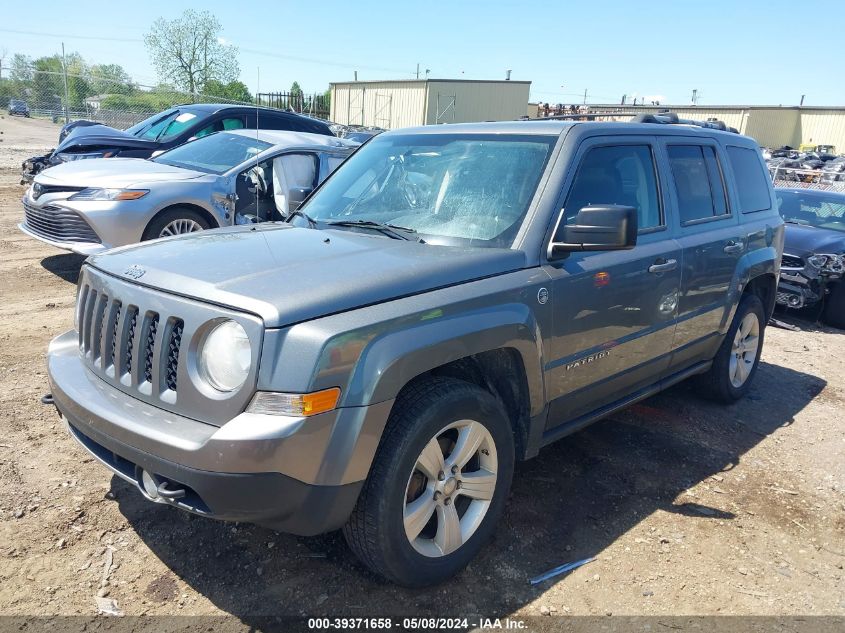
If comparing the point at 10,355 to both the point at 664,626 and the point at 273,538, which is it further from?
the point at 664,626

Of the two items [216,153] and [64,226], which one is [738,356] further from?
[64,226]

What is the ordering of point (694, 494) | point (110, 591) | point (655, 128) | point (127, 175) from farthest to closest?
point (127, 175)
point (655, 128)
point (694, 494)
point (110, 591)

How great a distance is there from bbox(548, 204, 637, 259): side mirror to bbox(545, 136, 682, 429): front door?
18cm

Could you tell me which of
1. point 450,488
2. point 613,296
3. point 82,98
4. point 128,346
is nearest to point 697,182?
point 613,296

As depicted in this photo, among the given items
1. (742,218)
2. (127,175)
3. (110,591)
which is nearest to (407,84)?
(127,175)

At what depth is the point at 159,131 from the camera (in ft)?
34.6

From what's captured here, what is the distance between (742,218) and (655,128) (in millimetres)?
1186

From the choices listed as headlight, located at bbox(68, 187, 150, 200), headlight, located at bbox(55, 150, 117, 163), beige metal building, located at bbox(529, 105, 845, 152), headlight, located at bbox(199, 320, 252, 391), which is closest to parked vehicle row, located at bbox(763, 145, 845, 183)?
beige metal building, located at bbox(529, 105, 845, 152)

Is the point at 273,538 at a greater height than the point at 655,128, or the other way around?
the point at 655,128

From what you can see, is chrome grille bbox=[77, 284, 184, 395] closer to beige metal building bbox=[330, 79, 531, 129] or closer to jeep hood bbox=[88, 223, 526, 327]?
jeep hood bbox=[88, 223, 526, 327]

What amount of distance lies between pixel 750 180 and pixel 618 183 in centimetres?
195

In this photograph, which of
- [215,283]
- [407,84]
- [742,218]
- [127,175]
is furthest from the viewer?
[407,84]

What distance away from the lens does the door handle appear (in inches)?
152

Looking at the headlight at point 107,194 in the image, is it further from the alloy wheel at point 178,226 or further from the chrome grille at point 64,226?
the alloy wheel at point 178,226
